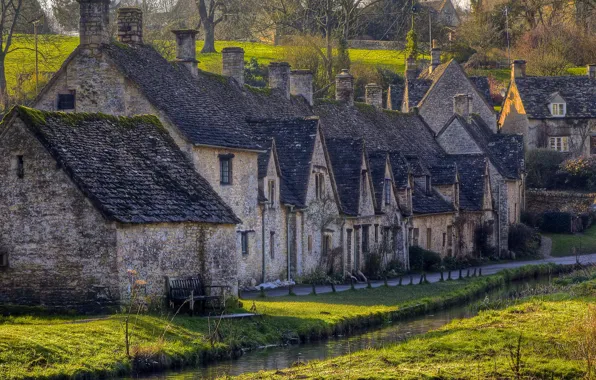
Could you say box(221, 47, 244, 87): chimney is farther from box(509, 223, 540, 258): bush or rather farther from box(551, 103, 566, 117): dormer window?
box(551, 103, 566, 117): dormer window

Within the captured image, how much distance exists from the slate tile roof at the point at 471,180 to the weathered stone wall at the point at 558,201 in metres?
11.9

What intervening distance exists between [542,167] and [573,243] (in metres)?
17.1

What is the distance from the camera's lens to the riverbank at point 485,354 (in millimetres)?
26250

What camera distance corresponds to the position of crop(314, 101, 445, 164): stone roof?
2667 inches

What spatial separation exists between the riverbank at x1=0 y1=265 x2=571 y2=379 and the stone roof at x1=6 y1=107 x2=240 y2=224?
3270 millimetres

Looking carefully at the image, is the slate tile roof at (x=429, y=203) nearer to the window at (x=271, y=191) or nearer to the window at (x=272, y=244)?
the window at (x=271, y=191)

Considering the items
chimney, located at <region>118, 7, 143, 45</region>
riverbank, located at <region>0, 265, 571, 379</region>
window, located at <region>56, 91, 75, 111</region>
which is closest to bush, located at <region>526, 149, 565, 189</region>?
chimney, located at <region>118, 7, 143, 45</region>

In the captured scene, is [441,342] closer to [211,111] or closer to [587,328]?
[587,328]

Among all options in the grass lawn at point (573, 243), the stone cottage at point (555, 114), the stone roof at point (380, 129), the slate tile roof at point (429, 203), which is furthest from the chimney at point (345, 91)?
the stone cottage at point (555, 114)

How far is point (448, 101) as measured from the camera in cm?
8931

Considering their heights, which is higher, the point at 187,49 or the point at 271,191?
the point at 187,49

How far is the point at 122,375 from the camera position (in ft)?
92.8

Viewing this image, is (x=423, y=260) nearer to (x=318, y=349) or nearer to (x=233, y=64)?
(x=233, y=64)

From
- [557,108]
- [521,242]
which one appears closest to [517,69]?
[557,108]
